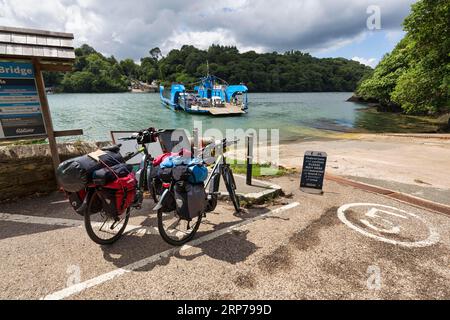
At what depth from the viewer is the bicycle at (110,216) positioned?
3.15 meters

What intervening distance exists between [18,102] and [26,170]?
129cm

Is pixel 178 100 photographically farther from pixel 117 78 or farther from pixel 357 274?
pixel 117 78

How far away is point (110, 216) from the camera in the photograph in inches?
125

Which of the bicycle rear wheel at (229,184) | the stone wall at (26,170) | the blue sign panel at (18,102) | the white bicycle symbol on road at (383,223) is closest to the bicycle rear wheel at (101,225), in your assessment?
the bicycle rear wheel at (229,184)

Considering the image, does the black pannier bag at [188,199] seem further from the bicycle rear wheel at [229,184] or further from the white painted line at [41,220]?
the white painted line at [41,220]

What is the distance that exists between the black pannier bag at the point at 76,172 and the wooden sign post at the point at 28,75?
2.51 meters

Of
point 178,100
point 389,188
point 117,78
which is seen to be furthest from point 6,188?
point 117,78

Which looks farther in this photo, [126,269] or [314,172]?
[314,172]

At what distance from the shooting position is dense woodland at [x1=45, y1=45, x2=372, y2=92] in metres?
105

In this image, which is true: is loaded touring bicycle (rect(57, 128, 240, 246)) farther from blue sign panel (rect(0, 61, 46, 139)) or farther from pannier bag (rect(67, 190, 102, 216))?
blue sign panel (rect(0, 61, 46, 139))

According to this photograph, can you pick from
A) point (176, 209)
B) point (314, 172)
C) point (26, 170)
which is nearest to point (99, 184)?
point (176, 209)

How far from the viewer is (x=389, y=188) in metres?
5.95

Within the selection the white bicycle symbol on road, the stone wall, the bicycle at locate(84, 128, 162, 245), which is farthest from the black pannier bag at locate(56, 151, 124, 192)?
the white bicycle symbol on road

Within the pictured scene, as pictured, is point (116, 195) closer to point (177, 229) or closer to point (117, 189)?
point (117, 189)
